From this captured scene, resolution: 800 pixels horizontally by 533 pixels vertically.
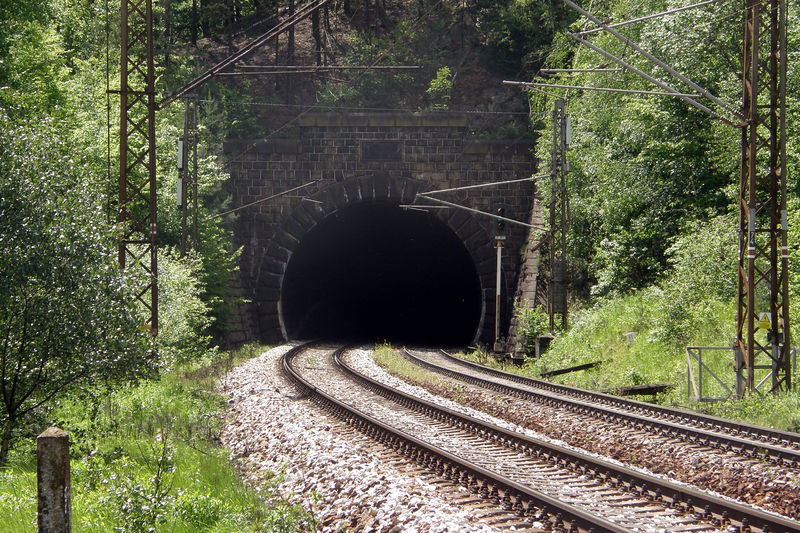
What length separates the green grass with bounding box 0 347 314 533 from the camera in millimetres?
7965

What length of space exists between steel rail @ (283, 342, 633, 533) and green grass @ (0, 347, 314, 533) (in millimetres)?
1876

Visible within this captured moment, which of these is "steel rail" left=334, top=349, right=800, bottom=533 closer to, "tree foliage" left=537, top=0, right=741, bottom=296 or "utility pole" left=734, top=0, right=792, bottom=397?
"utility pole" left=734, top=0, right=792, bottom=397

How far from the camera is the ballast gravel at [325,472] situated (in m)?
7.84

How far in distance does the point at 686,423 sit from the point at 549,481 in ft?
15.0

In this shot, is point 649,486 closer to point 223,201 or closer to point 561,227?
point 561,227

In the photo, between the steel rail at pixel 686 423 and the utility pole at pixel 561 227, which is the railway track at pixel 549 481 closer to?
the steel rail at pixel 686 423

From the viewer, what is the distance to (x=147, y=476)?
394 inches

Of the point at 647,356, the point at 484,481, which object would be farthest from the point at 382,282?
the point at 484,481

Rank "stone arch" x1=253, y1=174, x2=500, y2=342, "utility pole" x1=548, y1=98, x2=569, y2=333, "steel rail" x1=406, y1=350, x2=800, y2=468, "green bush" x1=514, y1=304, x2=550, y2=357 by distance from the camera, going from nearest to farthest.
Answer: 1. "steel rail" x1=406, y1=350, x2=800, y2=468
2. "utility pole" x1=548, y1=98, x2=569, y2=333
3. "green bush" x1=514, y1=304, x2=550, y2=357
4. "stone arch" x1=253, y1=174, x2=500, y2=342

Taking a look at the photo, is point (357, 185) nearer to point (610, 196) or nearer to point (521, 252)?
point (521, 252)

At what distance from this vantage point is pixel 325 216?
3484cm

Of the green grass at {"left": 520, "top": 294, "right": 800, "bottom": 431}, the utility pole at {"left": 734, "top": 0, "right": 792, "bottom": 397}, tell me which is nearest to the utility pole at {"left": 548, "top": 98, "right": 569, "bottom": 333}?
the green grass at {"left": 520, "top": 294, "right": 800, "bottom": 431}

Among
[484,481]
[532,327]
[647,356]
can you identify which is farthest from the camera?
[532,327]

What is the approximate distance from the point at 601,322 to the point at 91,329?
17.5m
